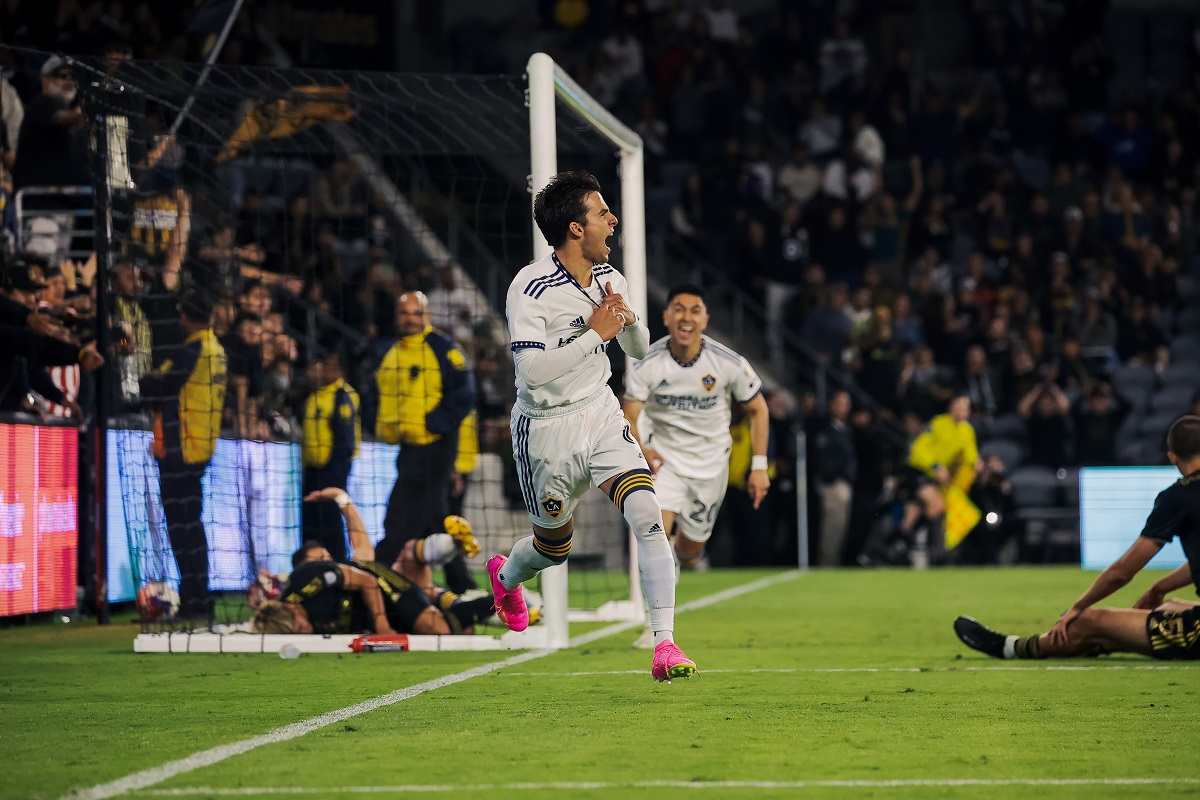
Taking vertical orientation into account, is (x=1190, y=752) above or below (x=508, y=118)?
below

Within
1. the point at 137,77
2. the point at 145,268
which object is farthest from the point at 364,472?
the point at 137,77

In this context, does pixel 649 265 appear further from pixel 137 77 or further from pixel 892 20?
pixel 137 77

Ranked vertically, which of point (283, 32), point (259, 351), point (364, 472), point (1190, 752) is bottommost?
point (1190, 752)

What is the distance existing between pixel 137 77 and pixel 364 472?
17.9ft

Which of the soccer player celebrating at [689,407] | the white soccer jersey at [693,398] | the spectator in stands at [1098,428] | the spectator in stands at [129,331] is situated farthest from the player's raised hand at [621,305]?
the spectator in stands at [1098,428]

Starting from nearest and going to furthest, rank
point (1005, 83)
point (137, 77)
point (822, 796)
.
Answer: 1. point (822, 796)
2. point (137, 77)
3. point (1005, 83)

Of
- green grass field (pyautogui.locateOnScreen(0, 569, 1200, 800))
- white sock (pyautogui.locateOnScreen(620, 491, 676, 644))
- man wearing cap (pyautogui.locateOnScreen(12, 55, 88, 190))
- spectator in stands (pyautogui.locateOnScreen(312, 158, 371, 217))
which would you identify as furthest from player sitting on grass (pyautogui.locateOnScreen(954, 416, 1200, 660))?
spectator in stands (pyautogui.locateOnScreen(312, 158, 371, 217))

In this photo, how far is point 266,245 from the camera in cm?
1850

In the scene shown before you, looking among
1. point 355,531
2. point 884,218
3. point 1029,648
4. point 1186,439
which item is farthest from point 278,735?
point 884,218

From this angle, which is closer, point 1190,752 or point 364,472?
point 1190,752

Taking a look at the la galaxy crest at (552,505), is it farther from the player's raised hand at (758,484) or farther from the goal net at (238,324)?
the goal net at (238,324)

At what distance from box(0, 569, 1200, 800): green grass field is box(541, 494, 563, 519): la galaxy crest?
2.62 ft

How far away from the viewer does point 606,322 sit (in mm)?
6336

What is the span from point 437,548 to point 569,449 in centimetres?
326
